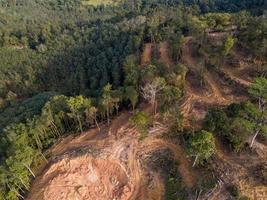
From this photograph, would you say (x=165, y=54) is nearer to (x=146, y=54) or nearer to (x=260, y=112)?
(x=146, y=54)

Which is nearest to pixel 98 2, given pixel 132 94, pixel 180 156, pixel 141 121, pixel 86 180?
pixel 132 94

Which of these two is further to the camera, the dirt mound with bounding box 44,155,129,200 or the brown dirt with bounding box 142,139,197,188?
the brown dirt with bounding box 142,139,197,188

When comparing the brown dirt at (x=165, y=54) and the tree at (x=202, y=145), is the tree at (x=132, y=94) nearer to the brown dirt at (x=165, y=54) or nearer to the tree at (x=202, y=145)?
the tree at (x=202, y=145)

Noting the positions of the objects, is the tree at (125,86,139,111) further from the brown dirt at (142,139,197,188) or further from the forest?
the brown dirt at (142,139,197,188)

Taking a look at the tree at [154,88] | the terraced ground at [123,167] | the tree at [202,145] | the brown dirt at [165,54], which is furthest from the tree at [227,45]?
→ the tree at [202,145]

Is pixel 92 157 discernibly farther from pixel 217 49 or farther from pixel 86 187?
pixel 217 49

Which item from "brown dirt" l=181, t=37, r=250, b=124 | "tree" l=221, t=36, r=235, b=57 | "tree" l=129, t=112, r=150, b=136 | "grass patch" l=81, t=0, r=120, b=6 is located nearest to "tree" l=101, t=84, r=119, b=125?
"tree" l=129, t=112, r=150, b=136

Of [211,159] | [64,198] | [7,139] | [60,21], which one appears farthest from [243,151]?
[60,21]
